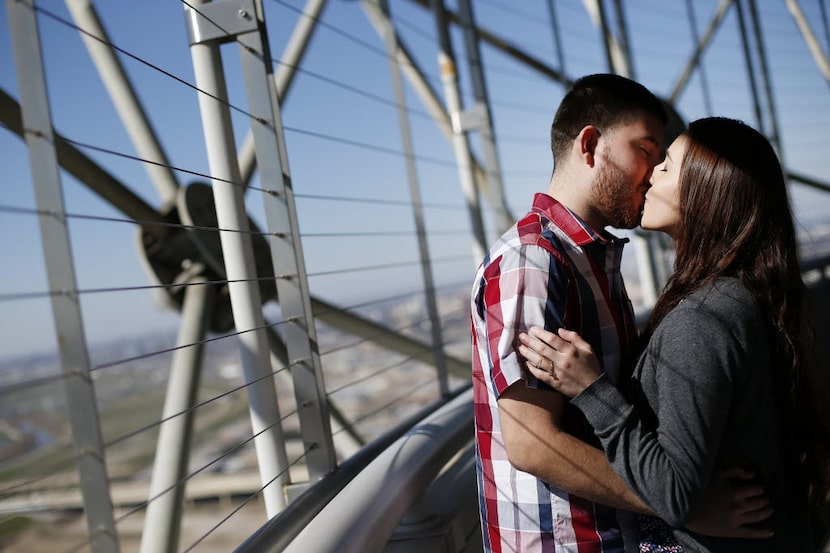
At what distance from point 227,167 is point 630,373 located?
2.18 ft

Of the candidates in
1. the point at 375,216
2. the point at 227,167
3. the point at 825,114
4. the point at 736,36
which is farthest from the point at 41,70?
the point at 375,216

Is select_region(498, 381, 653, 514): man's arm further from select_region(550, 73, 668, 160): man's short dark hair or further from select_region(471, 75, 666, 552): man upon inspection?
select_region(550, 73, 668, 160): man's short dark hair

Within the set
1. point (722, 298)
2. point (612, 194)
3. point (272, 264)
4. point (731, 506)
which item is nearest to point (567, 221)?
point (612, 194)

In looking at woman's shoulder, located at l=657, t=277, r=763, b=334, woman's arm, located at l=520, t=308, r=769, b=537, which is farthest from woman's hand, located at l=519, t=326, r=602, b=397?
woman's shoulder, located at l=657, t=277, r=763, b=334

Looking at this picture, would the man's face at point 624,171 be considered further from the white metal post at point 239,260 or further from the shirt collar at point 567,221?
the white metal post at point 239,260

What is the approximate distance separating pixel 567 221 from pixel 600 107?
22 centimetres

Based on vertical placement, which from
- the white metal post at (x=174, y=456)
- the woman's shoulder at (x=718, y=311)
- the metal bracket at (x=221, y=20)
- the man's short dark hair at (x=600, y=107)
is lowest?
the white metal post at (x=174, y=456)

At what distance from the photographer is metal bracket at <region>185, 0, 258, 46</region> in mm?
1263

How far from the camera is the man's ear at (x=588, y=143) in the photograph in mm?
1265

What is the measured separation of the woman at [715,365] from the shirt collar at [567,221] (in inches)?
4.2

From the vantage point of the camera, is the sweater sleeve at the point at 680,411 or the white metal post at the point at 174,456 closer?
the sweater sleeve at the point at 680,411

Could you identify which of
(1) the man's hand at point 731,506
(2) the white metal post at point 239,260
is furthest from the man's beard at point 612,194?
(2) the white metal post at point 239,260

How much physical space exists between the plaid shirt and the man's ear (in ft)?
0.31

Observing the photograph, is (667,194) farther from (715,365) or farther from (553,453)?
(553,453)
